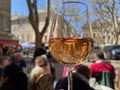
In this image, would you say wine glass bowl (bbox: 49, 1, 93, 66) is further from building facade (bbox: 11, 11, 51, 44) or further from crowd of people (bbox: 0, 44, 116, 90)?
building facade (bbox: 11, 11, 51, 44)

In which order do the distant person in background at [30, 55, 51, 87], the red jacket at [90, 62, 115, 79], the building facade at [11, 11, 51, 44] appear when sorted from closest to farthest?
1. the distant person in background at [30, 55, 51, 87]
2. the red jacket at [90, 62, 115, 79]
3. the building facade at [11, 11, 51, 44]

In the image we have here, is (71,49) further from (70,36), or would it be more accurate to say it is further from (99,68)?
(99,68)

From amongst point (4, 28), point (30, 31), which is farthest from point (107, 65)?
point (30, 31)

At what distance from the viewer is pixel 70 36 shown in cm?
221

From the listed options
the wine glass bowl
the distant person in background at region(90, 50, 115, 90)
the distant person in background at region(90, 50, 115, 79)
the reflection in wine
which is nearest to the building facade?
the distant person in background at region(90, 50, 115, 79)

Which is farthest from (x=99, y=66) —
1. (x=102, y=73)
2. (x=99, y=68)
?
(x=102, y=73)

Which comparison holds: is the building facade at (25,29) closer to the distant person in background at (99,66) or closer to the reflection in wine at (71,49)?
the distant person in background at (99,66)

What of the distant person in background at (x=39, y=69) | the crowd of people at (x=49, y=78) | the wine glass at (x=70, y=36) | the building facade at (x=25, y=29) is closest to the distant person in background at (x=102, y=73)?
the crowd of people at (x=49, y=78)

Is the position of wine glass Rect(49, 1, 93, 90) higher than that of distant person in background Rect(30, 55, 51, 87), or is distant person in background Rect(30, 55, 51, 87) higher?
wine glass Rect(49, 1, 93, 90)

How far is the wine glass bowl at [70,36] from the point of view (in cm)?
214

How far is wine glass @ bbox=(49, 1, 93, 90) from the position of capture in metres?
2.14

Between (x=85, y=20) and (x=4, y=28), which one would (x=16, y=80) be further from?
(x=4, y=28)

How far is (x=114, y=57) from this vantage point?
3719 cm

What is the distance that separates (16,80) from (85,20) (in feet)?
11.8
